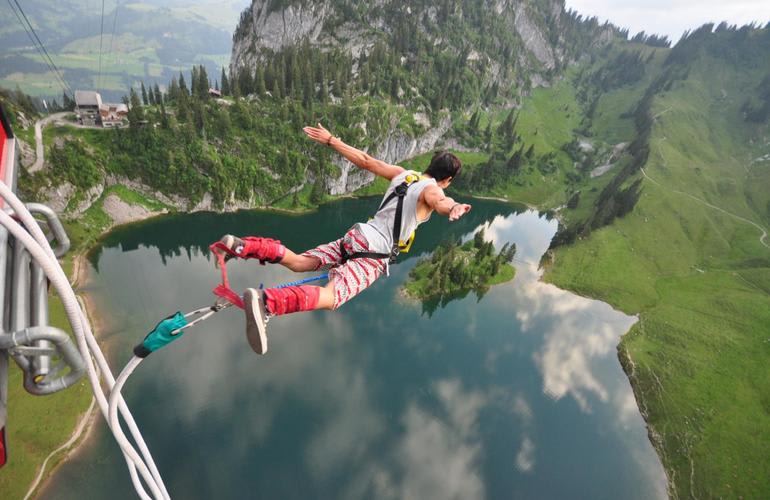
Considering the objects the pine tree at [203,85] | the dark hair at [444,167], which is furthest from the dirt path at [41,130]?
the dark hair at [444,167]

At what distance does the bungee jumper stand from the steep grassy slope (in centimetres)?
3925

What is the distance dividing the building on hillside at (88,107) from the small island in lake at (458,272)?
182ft

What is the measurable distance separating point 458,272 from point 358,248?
4135cm

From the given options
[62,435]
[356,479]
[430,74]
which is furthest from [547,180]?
[62,435]

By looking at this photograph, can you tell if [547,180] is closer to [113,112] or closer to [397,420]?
[397,420]

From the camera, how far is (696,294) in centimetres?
5347

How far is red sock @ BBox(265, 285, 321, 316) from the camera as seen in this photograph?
4199 mm

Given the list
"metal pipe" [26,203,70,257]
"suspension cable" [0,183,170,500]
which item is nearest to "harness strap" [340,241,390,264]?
"suspension cable" [0,183,170,500]

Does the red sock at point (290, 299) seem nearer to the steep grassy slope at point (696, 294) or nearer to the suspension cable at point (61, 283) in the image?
the suspension cable at point (61, 283)

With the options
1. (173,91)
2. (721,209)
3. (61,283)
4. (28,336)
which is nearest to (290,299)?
(61,283)

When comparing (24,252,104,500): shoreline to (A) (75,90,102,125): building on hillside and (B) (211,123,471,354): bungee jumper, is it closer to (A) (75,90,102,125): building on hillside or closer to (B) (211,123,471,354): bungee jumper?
(B) (211,123,471,354): bungee jumper

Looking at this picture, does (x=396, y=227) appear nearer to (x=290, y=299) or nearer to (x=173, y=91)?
(x=290, y=299)

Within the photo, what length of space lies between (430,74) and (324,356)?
3709 inches

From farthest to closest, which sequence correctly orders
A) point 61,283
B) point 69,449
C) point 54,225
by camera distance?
point 69,449, point 54,225, point 61,283
